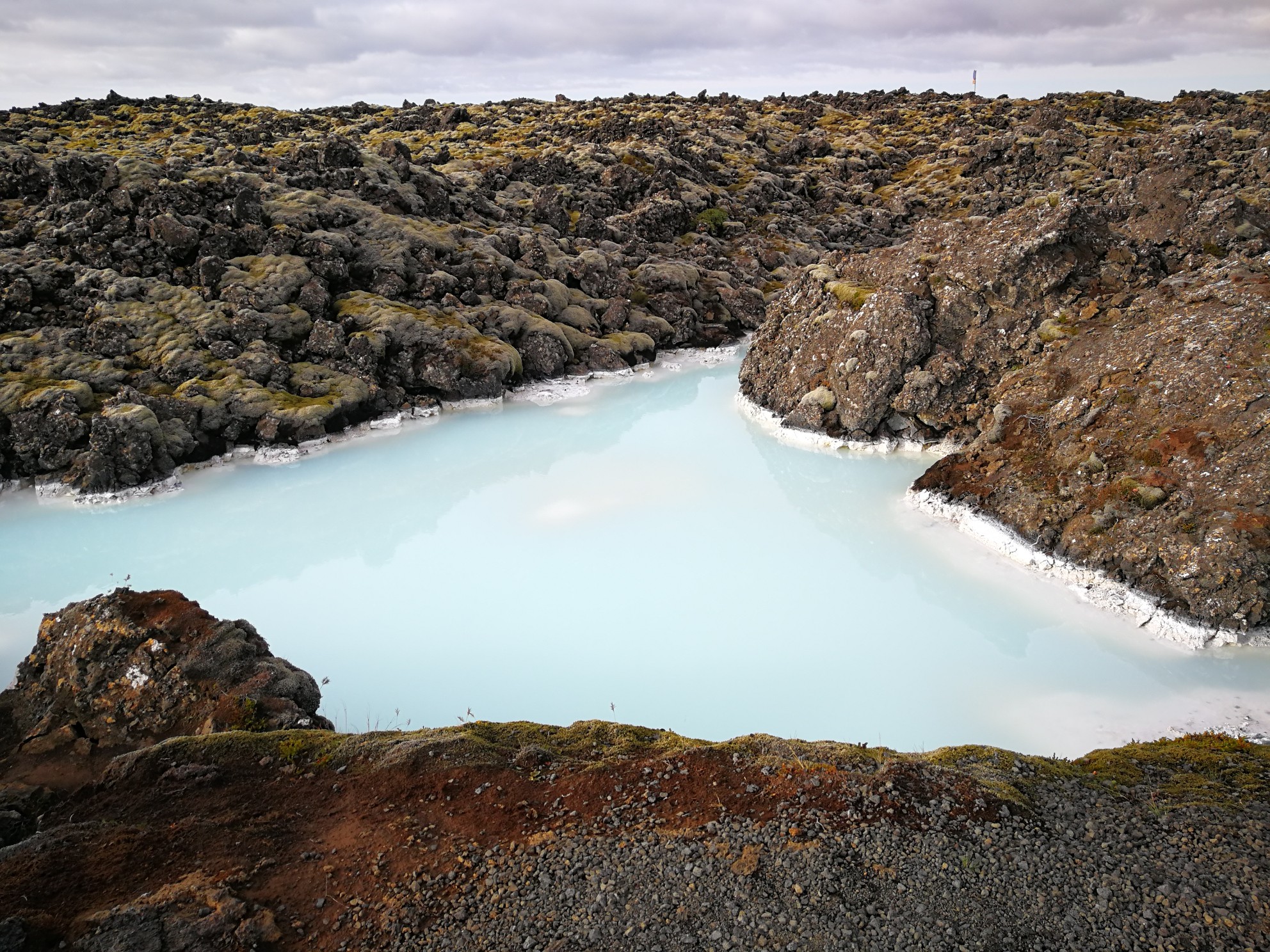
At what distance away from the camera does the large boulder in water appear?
1430 cm

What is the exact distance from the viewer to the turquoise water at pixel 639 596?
17219 millimetres

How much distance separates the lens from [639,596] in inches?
856

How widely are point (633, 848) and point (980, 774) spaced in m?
6.16

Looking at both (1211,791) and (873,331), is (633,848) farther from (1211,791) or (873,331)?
(873,331)

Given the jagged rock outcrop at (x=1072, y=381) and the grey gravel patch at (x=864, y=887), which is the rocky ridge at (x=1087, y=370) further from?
the grey gravel patch at (x=864, y=887)

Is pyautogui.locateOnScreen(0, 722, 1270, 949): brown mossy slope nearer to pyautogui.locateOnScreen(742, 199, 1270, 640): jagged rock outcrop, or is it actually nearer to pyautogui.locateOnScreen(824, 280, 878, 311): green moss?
pyautogui.locateOnScreen(742, 199, 1270, 640): jagged rock outcrop

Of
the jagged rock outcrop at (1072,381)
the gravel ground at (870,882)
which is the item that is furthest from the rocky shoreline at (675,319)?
the gravel ground at (870,882)

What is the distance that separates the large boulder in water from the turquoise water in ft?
9.87

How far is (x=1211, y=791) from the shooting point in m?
11.9

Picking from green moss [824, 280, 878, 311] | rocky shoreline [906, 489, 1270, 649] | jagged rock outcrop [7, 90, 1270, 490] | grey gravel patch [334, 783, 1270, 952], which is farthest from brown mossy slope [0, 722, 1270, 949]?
green moss [824, 280, 878, 311]

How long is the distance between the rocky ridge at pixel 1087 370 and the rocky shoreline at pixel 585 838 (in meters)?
8.35

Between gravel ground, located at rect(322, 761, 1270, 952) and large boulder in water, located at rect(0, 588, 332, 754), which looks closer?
gravel ground, located at rect(322, 761, 1270, 952)

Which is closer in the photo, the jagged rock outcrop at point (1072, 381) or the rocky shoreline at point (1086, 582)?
the rocky shoreline at point (1086, 582)

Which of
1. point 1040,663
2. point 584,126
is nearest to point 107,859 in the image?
point 1040,663
